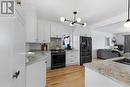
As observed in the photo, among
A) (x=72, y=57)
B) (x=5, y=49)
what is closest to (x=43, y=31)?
(x=72, y=57)

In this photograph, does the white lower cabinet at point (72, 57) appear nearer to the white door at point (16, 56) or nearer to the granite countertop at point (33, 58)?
the granite countertop at point (33, 58)

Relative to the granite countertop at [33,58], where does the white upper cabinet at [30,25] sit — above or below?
above

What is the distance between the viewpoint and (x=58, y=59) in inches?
178

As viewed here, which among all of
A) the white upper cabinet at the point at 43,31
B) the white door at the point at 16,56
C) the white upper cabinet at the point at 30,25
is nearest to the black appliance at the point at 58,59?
the white upper cabinet at the point at 43,31

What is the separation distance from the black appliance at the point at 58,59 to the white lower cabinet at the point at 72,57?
290mm

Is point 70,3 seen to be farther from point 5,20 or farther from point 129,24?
point 5,20

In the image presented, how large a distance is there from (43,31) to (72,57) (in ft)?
6.62

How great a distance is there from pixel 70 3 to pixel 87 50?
10.7 ft

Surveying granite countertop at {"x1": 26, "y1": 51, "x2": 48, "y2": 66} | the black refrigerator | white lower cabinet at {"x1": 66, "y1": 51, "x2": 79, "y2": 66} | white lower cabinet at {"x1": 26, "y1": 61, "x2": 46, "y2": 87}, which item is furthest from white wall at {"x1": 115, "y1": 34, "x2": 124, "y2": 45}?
white lower cabinet at {"x1": 26, "y1": 61, "x2": 46, "y2": 87}

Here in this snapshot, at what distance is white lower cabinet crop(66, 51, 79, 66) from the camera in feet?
16.2

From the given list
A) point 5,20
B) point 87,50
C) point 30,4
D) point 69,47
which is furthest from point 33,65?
point 87,50

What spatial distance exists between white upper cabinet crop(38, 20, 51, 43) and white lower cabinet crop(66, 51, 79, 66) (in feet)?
4.35

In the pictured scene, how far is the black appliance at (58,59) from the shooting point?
435cm

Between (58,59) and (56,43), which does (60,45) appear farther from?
(58,59)
